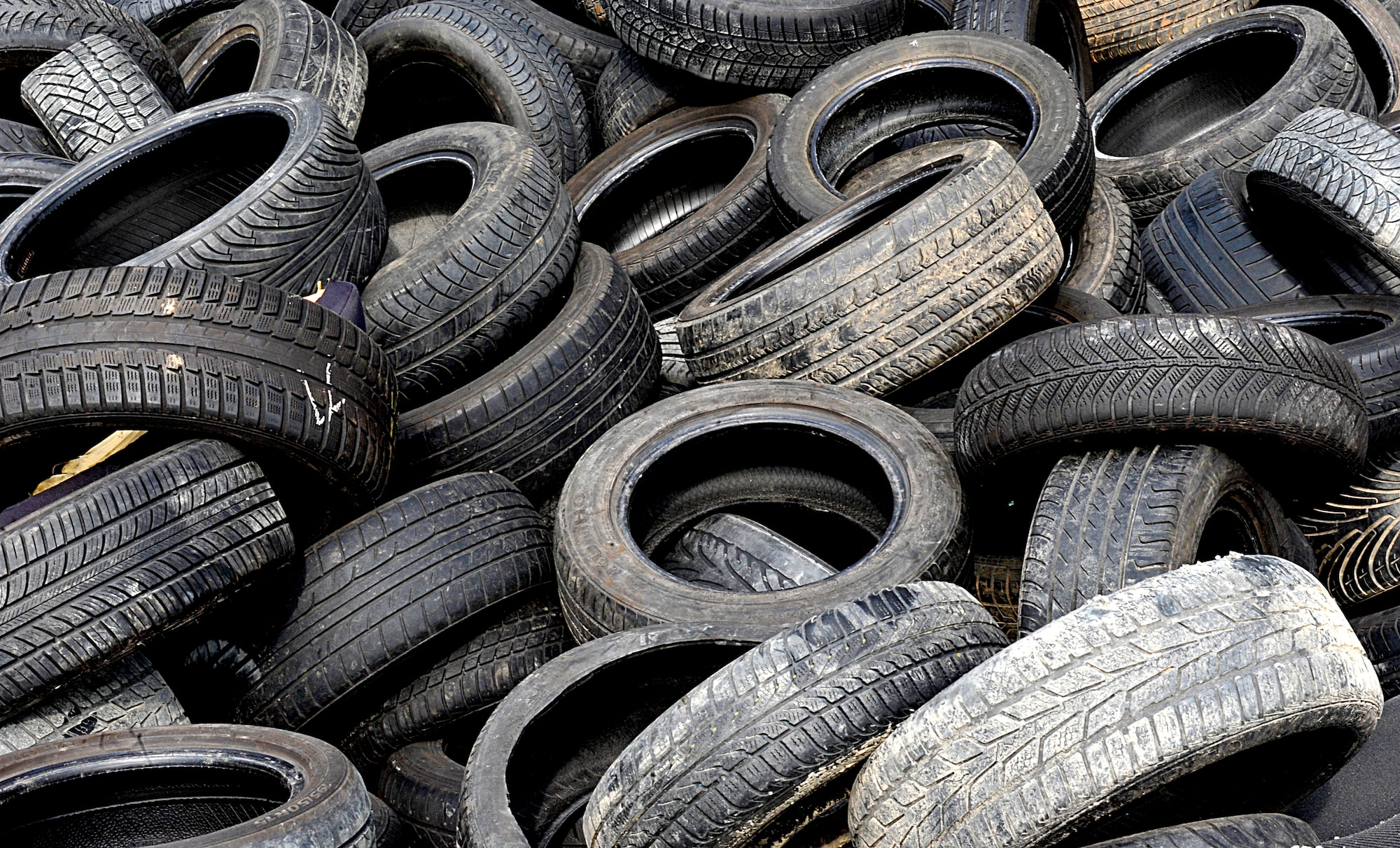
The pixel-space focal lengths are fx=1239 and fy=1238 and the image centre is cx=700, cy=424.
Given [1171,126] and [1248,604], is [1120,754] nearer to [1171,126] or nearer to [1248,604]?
[1248,604]

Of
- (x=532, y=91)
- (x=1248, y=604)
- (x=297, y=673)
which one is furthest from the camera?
(x=532, y=91)

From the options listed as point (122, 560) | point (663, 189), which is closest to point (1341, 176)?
point (663, 189)

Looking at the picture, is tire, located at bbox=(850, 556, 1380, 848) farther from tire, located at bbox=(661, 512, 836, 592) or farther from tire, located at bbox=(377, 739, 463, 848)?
tire, located at bbox=(377, 739, 463, 848)

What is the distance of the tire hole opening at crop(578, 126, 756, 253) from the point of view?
6.43 metres

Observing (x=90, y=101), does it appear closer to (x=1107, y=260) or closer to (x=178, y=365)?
(x=178, y=365)

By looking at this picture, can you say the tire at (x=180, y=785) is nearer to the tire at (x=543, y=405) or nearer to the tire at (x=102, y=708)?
the tire at (x=102, y=708)

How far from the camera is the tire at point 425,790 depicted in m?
3.71

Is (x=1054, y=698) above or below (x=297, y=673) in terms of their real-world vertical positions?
above

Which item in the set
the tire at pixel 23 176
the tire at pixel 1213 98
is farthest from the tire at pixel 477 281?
the tire at pixel 1213 98

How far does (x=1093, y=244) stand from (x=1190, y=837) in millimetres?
3383

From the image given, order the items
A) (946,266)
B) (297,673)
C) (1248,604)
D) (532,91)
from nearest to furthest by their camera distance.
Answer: (1248,604), (297,673), (946,266), (532,91)

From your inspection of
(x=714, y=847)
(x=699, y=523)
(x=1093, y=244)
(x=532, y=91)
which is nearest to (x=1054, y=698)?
(x=714, y=847)

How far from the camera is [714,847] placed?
8.87ft

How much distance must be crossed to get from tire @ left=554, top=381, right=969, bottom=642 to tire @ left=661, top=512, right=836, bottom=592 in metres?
0.19
